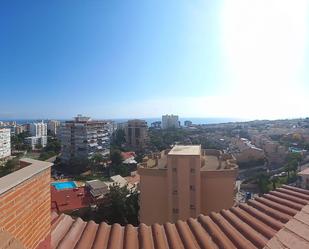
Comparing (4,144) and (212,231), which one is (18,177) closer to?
(212,231)

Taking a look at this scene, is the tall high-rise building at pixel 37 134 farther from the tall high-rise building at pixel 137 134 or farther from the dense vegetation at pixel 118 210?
the dense vegetation at pixel 118 210

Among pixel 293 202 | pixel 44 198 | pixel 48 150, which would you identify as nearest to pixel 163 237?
pixel 44 198

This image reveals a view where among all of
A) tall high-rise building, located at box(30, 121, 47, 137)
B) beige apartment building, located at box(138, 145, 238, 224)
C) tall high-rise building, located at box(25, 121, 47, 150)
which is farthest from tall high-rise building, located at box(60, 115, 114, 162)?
tall high-rise building, located at box(30, 121, 47, 137)

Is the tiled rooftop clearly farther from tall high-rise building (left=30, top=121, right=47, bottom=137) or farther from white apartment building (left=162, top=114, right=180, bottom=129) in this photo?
white apartment building (left=162, top=114, right=180, bottom=129)

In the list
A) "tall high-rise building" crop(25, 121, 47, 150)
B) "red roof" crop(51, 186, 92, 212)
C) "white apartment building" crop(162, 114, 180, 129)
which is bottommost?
"red roof" crop(51, 186, 92, 212)

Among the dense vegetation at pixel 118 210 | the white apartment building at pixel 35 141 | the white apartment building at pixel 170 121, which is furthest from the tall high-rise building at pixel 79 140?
the white apartment building at pixel 170 121

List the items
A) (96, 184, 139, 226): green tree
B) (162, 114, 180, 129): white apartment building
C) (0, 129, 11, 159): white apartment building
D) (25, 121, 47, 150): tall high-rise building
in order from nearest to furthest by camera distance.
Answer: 1. (96, 184, 139, 226): green tree
2. (0, 129, 11, 159): white apartment building
3. (25, 121, 47, 150): tall high-rise building
4. (162, 114, 180, 129): white apartment building

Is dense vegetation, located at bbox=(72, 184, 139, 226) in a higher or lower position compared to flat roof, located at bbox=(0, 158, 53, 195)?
lower

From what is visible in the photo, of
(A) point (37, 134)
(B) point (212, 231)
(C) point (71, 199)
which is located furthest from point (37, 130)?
(B) point (212, 231)
